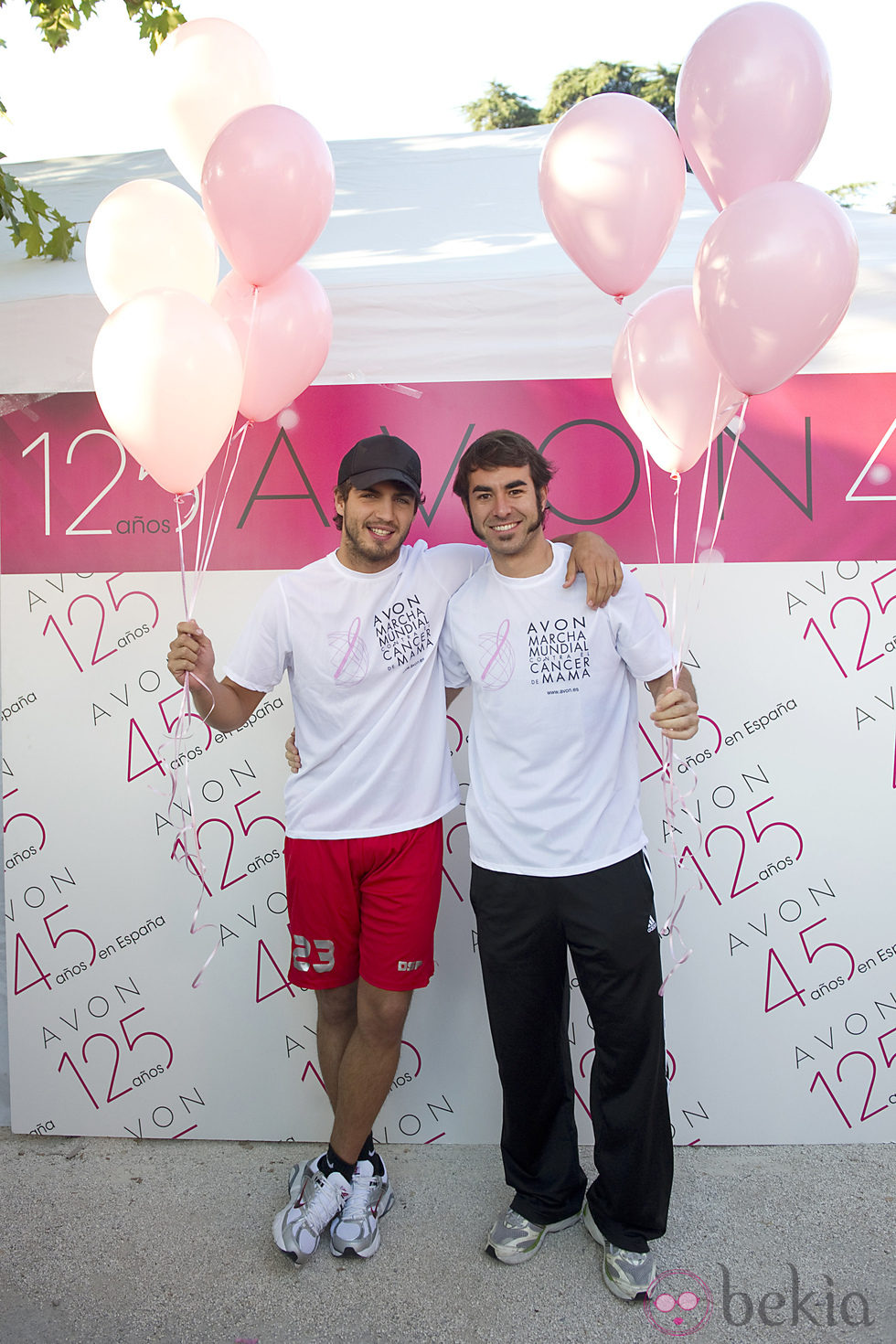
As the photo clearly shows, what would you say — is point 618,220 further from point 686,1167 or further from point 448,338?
point 686,1167

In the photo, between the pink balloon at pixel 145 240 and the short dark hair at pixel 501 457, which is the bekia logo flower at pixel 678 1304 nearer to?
the short dark hair at pixel 501 457

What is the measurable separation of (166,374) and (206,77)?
27.9 inches

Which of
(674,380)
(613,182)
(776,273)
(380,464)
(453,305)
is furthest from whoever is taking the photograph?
(453,305)

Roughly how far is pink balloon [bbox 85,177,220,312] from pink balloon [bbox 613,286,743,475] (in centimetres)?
92

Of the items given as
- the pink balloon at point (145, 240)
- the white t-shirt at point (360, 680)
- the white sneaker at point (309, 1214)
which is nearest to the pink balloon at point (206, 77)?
the pink balloon at point (145, 240)

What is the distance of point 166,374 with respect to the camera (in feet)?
5.20

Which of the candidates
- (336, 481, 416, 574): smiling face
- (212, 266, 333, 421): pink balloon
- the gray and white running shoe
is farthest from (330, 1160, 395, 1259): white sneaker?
(212, 266, 333, 421): pink balloon

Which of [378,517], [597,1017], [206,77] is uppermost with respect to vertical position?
[206,77]

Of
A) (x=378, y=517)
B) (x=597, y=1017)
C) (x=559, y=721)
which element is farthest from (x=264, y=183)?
(x=597, y=1017)

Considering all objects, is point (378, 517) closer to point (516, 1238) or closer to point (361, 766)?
point (361, 766)

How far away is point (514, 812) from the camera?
6.01 ft

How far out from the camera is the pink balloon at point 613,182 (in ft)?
5.17

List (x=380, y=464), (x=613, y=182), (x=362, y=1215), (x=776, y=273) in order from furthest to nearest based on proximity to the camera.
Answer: (x=362, y=1215) < (x=380, y=464) < (x=613, y=182) < (x=776, y=273)

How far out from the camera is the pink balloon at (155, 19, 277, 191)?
1.80 meters
